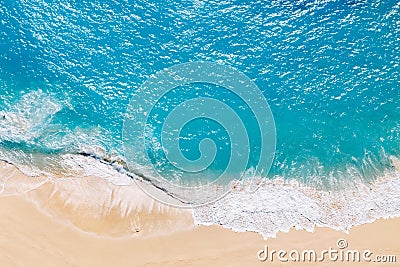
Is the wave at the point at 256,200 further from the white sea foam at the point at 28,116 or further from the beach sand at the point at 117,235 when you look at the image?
the white sea foam at the point at 28,116

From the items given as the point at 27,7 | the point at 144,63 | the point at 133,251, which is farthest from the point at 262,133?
the point at 27,7

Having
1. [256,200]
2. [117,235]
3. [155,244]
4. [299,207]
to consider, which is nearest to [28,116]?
[117,235]

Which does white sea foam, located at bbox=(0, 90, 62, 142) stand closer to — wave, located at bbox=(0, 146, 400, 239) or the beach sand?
the beach sand

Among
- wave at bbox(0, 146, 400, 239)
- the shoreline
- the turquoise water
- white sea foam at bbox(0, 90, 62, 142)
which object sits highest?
the turquoise water

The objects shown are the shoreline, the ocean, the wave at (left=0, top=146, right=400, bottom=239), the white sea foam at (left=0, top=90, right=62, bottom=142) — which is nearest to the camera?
the shoreline

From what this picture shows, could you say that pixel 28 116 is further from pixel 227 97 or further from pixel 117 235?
pixel 227 97

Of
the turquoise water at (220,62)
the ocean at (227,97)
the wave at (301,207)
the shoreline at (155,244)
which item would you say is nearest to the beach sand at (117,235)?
the shoreline at (155,244)

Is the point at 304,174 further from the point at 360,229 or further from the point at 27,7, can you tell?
the point at 27,7

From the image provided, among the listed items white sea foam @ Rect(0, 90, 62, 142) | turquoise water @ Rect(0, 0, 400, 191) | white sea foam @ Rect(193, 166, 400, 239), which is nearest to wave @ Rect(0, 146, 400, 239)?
white sea foam @ Rect(193, 166, 400, 239)
